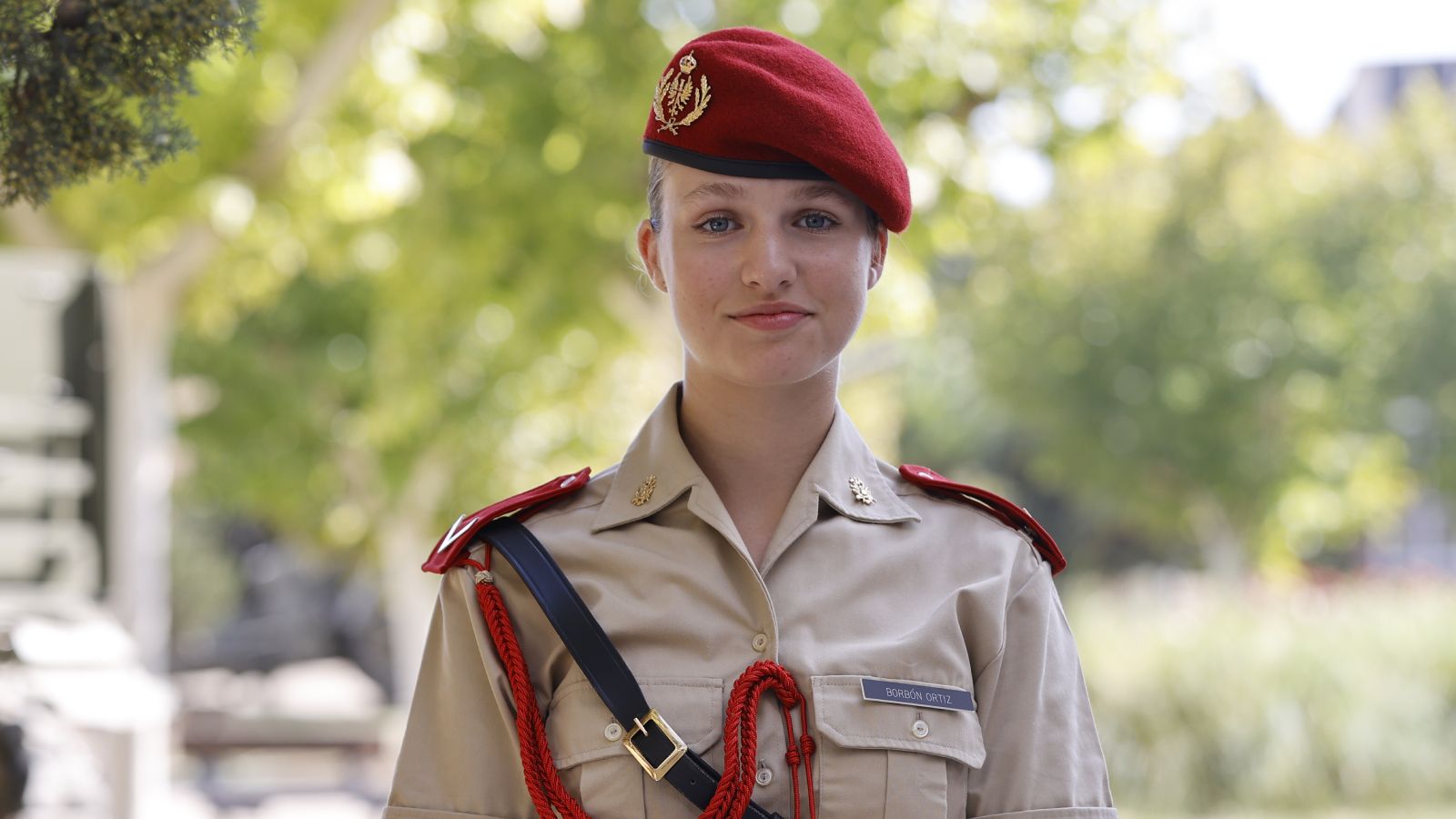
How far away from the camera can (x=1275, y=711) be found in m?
10.4

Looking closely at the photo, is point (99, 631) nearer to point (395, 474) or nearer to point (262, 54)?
point (262, 54)

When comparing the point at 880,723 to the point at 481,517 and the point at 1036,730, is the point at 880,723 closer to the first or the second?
the point at 1036,730

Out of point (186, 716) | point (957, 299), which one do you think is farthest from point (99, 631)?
point (957, 299)

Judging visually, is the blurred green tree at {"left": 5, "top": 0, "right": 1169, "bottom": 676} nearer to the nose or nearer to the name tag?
the nose

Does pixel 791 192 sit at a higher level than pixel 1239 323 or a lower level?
lower

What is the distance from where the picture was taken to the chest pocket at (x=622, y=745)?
1932 millimetres

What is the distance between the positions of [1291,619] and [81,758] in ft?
29.6

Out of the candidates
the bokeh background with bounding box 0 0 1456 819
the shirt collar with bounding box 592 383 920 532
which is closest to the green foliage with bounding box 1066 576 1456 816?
the bokeh background with bounding box 0 0 1456 819

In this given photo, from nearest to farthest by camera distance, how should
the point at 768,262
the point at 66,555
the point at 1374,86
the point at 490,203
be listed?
the point at 768,262 → the point at 66,555 → the point at 490,203 → the point at 1374,86

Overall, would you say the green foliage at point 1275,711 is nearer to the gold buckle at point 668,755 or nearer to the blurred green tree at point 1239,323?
the blurred green tree at point 1239,323

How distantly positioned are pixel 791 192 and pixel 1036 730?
71cm

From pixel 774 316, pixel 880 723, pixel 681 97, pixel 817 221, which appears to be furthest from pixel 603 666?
pixel 681 97

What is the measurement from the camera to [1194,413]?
771 inches

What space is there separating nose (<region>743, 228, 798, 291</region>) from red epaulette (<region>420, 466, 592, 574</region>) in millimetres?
394
